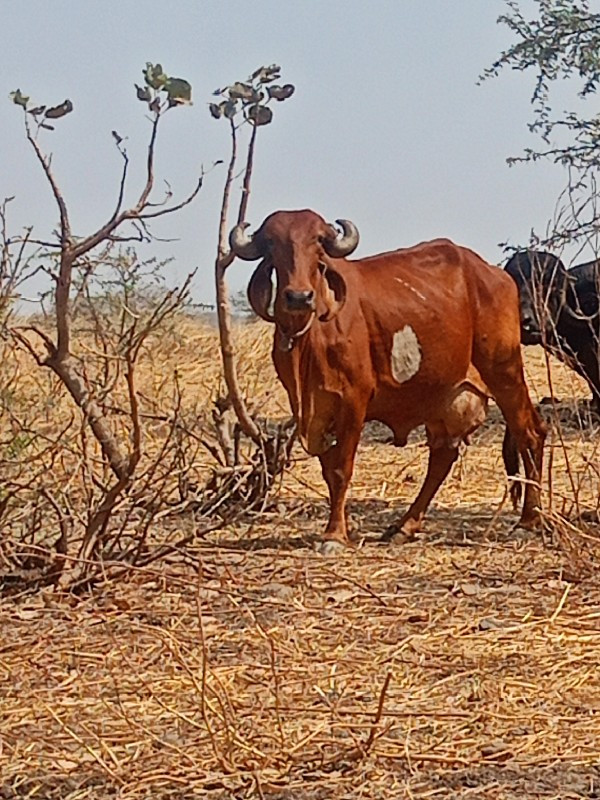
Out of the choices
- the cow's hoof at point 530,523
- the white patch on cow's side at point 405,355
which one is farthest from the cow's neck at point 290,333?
the cow's hoof at point 530,523

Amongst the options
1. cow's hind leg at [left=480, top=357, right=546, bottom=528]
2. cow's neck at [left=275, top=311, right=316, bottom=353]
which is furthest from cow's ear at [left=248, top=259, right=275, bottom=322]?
cow's hind leg at [left=480, top=357, right=546, bottom=528]

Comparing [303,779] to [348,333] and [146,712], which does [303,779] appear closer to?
[146,712]

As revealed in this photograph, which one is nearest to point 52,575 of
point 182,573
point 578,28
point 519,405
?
point 182,573

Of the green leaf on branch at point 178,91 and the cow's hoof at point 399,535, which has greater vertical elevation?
the green leaf on branch at point 178,91

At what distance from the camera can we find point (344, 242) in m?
7.47

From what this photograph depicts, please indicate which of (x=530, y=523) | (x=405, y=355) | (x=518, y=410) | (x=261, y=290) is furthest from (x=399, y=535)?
(x=261, y=290)

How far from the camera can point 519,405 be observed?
8469 millimetres

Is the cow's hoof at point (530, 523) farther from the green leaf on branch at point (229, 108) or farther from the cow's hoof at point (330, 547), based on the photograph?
the green leaf on branch at point (229, 108)

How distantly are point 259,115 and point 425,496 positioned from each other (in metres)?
2.31

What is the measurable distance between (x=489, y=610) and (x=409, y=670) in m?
0.98

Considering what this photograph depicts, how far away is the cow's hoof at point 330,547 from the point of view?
7.29 metres

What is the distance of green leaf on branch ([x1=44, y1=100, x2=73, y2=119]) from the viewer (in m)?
6.34

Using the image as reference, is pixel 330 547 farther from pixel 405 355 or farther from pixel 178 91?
pixel 178 91

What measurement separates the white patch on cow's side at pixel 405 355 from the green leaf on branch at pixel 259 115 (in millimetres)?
1366
